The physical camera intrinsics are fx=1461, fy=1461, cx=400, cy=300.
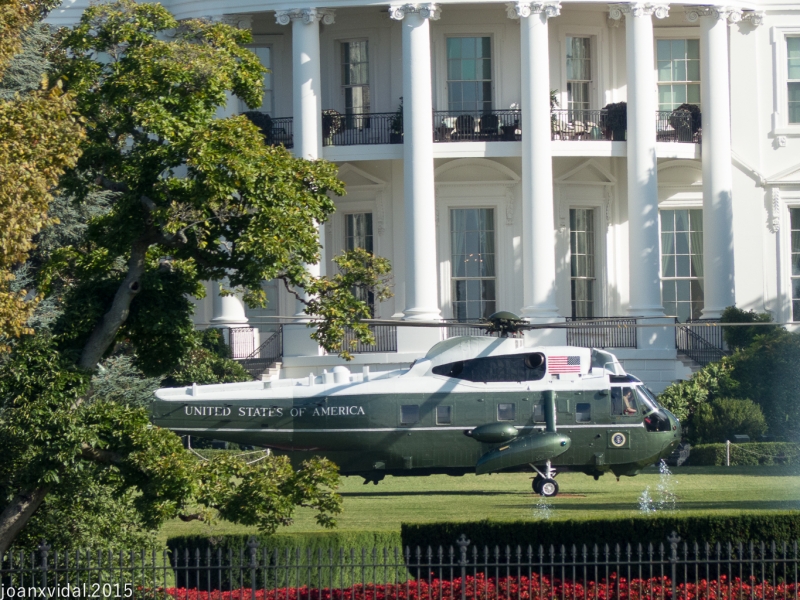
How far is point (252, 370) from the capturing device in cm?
3453

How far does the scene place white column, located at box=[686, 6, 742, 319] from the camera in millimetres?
35438

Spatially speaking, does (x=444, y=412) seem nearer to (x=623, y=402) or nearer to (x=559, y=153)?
(x=623, y=402)

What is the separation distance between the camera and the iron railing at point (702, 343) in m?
34.7

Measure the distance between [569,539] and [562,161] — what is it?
21.1 m

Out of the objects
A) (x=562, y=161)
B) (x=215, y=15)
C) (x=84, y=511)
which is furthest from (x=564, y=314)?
(x=84, y=511)

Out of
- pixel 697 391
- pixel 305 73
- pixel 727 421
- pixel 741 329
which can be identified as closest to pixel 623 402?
pixel 727 421

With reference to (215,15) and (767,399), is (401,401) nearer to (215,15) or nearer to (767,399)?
(767,399)

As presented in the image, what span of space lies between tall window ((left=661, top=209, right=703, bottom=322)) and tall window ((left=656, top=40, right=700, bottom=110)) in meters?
2.92

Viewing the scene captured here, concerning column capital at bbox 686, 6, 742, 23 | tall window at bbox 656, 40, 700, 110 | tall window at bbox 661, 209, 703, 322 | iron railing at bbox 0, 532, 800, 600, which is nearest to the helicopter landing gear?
iron railing at bbox 0, 532, 800, 600

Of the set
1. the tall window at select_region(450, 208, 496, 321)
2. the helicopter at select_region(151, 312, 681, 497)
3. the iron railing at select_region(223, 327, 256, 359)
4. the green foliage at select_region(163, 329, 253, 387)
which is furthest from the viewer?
the tall window at select_region(450, 208, 496, 321)

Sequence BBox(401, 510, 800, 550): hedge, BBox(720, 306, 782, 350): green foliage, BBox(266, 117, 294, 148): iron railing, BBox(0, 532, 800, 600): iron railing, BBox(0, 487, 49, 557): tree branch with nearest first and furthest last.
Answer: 1. BBox(0, 532, 800, 600): iron railing
2. BBox(0, 487, 49, 557): tree branch
3. BBox(401, 510, 800, 550): hedge
4. BBox(720, 306, 782, 350): green foliage
5. BBox(266, 117, 294, 148): iron railing

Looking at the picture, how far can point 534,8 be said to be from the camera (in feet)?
112

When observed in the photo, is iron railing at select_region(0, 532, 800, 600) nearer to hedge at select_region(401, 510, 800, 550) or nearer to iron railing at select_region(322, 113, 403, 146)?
hedge at select_region(401, 510, 800, 550)

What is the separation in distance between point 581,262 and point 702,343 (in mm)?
3997
